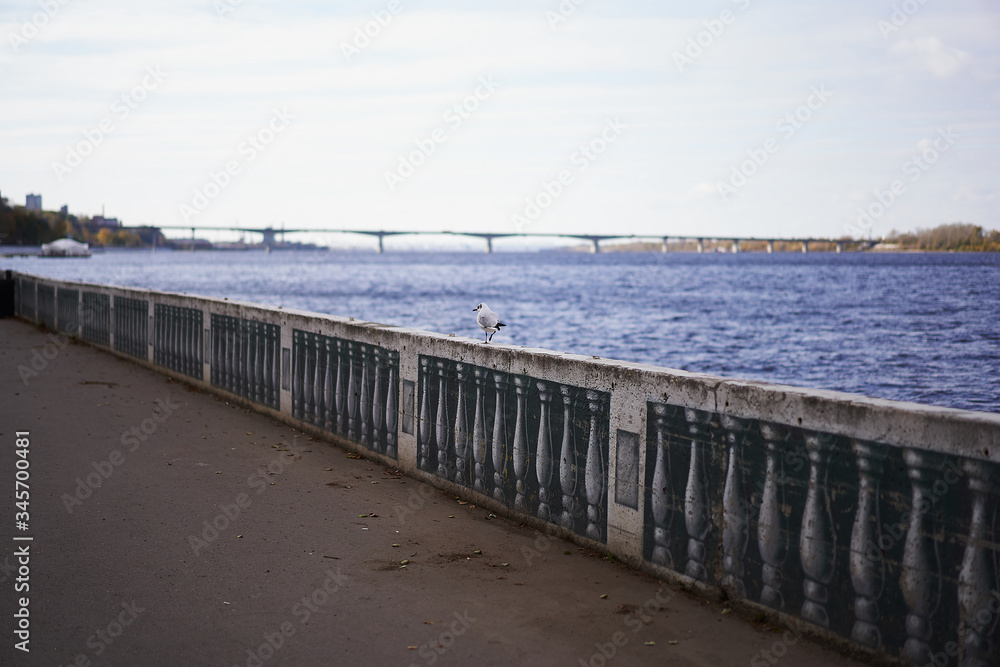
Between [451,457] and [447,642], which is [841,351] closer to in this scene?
[451,457]

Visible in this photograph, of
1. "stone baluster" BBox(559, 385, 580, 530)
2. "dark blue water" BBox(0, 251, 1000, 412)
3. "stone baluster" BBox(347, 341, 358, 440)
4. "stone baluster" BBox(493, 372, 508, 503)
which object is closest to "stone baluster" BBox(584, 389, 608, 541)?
"stone baluster" BBox(559, 385, 580, 530)

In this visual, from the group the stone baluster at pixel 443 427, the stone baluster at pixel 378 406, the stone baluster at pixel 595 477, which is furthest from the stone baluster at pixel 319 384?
the stone baluster at pixel 595 477

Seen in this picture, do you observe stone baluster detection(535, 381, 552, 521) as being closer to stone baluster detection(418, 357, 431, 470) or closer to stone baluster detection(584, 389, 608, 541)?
stone baluster detection(584, 389, 608, 541)

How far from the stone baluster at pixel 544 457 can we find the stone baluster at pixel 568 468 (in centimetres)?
16

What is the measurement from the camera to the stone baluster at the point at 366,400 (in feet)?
29.5

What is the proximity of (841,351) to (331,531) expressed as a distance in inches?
1496

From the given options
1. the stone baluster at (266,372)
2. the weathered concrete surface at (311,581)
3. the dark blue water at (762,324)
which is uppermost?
the stone baluster at (266,372)

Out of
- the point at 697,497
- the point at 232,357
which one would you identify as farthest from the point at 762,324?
the point at 697,497

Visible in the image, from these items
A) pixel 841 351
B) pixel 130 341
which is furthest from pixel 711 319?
pixel 130 341

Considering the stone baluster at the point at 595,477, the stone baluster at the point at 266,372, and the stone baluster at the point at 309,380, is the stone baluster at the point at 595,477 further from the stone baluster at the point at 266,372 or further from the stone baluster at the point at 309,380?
the stone baluster at the point at 266,372

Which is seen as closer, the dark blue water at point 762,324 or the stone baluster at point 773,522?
the stone baluster at point 773,522

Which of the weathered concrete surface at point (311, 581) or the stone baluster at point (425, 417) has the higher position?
the stone baluster at point (425, 417)

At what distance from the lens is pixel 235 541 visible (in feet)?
20.6

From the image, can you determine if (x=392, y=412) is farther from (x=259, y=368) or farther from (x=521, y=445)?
(x=259, y=368)
